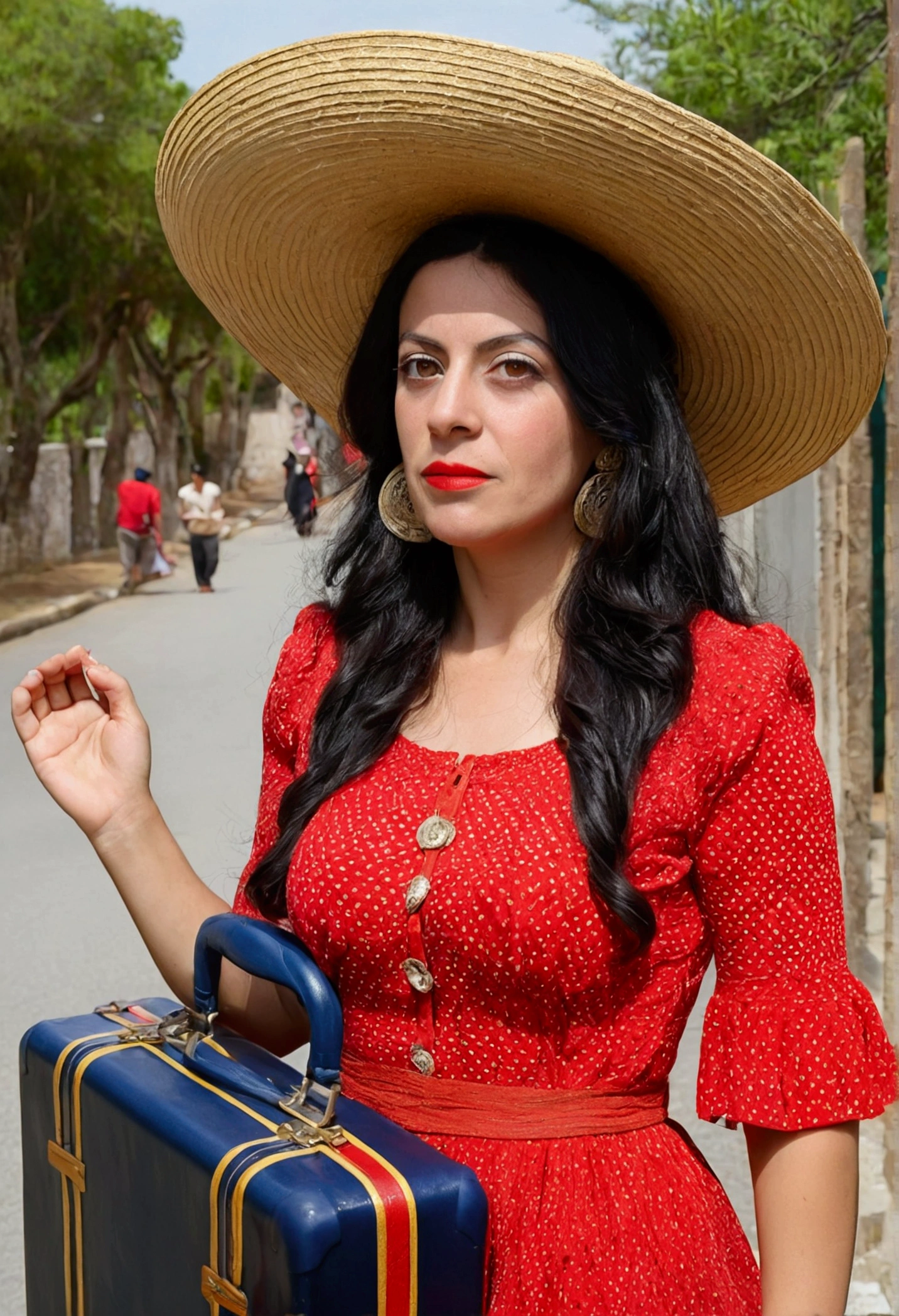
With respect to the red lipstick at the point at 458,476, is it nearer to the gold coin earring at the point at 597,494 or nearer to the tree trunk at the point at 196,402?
the gold coin earring at the point at 597,494

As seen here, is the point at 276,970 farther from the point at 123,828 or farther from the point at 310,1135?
the point at 123,828

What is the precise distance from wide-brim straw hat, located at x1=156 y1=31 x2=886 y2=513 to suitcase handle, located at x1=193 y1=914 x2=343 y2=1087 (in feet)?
3.19

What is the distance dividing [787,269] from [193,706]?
10.0 m

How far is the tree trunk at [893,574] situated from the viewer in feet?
8.75

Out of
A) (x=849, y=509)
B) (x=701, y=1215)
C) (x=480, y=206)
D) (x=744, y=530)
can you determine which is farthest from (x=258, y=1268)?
(x=744, y=530)

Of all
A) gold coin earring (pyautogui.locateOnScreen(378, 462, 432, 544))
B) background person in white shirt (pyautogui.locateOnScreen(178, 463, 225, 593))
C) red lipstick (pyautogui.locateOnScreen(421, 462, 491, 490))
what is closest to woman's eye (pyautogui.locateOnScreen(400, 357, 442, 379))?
red lipstick (pyautogui.locateOnScreen(421, 462, 491, 490))

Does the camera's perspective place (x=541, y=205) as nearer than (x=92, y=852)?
Yes

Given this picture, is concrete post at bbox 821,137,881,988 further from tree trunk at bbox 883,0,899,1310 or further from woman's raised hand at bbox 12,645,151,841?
woman's raised hand at bbox 12,645,151,841

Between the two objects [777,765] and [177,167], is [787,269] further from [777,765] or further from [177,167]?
[177,167]

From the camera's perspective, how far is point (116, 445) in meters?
27.6

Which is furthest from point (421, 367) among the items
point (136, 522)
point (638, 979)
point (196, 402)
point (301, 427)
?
point (196, 402)

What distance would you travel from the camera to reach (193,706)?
11883mm

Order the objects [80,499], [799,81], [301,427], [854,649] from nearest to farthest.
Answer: [854,649] < [799,81] < [80,499] < [301,427]

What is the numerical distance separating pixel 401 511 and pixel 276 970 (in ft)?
2.58
